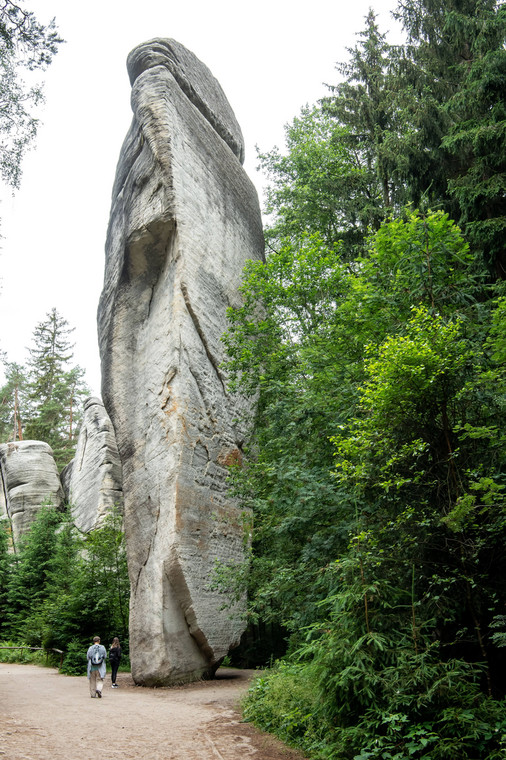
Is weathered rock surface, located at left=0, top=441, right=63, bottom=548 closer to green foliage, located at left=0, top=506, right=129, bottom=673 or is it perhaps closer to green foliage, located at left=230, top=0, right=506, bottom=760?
green foliage, located at left=0, top=506, right=129, bottom=673

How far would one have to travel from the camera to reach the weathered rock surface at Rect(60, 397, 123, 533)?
19.5 meters

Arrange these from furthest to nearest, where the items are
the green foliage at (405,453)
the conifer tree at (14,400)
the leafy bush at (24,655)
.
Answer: the conifer tree at (14,400), the leafy bush at (24,655), the green foliage at (405,453)

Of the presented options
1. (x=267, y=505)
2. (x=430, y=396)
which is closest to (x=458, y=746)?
(x=430, y=396)

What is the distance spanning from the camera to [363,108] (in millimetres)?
16594

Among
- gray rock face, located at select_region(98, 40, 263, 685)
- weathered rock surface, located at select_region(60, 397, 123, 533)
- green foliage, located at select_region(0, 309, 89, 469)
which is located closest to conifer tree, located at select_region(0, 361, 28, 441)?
green foliage, located at select_region(0, 309, 89, 469)

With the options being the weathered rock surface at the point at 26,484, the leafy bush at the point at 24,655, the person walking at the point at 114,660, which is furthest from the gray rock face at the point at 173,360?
the weathered rock surface at the point at 26,484

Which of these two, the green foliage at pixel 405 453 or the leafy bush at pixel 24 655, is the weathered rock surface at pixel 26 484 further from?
the green foliage at pixel 405 453

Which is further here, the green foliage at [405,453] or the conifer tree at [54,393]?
the conifer tree at [54,393]

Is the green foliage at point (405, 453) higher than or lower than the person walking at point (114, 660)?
higher

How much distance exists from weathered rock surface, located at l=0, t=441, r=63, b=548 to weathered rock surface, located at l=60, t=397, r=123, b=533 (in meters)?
2.37

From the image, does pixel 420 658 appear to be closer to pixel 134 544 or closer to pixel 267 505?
pixel 267 505

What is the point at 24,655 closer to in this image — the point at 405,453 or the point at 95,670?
the point at 95,670

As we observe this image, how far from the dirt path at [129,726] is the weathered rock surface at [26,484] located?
50.4ft

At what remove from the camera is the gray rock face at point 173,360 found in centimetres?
1166
